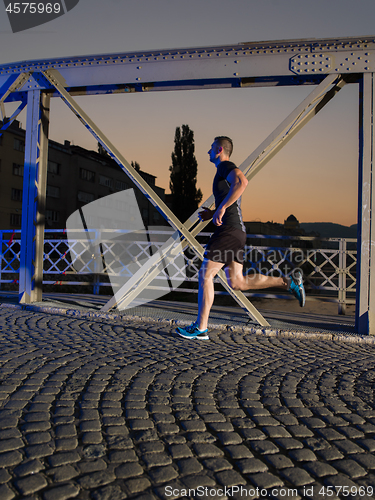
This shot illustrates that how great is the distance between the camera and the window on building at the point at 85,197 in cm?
5150

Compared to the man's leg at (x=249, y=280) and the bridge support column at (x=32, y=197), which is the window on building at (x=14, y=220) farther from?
the man's leg at (x=249, y=280)

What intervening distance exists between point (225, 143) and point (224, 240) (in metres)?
1.24

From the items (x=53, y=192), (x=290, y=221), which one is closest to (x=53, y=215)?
(x=53, y=192)

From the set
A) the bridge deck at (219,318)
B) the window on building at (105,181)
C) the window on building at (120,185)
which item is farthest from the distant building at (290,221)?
the window on building at (120,185)

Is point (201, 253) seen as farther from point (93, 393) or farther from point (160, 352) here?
point (93, 393)

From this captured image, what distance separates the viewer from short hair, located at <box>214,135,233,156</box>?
198 inches

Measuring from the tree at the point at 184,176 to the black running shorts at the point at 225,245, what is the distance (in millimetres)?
41107

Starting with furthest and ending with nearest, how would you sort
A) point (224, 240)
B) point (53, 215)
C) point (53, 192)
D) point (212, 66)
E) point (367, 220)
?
point (53, 215) < point (53, 192) < point (212, 66) < point (367, 220) < point (224, 240)

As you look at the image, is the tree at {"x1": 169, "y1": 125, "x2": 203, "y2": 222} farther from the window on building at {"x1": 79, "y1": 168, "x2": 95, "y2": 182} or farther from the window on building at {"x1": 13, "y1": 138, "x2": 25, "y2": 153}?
the window on building at {"x1": 13, "y1": 138, "x2": 25, "y2": 153}

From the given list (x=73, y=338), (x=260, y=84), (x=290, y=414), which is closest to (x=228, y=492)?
(x=290, y=414)

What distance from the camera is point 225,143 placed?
5.05m

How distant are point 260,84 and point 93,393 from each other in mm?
5291

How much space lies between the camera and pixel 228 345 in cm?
490

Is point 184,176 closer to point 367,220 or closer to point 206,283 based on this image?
point 367,220
